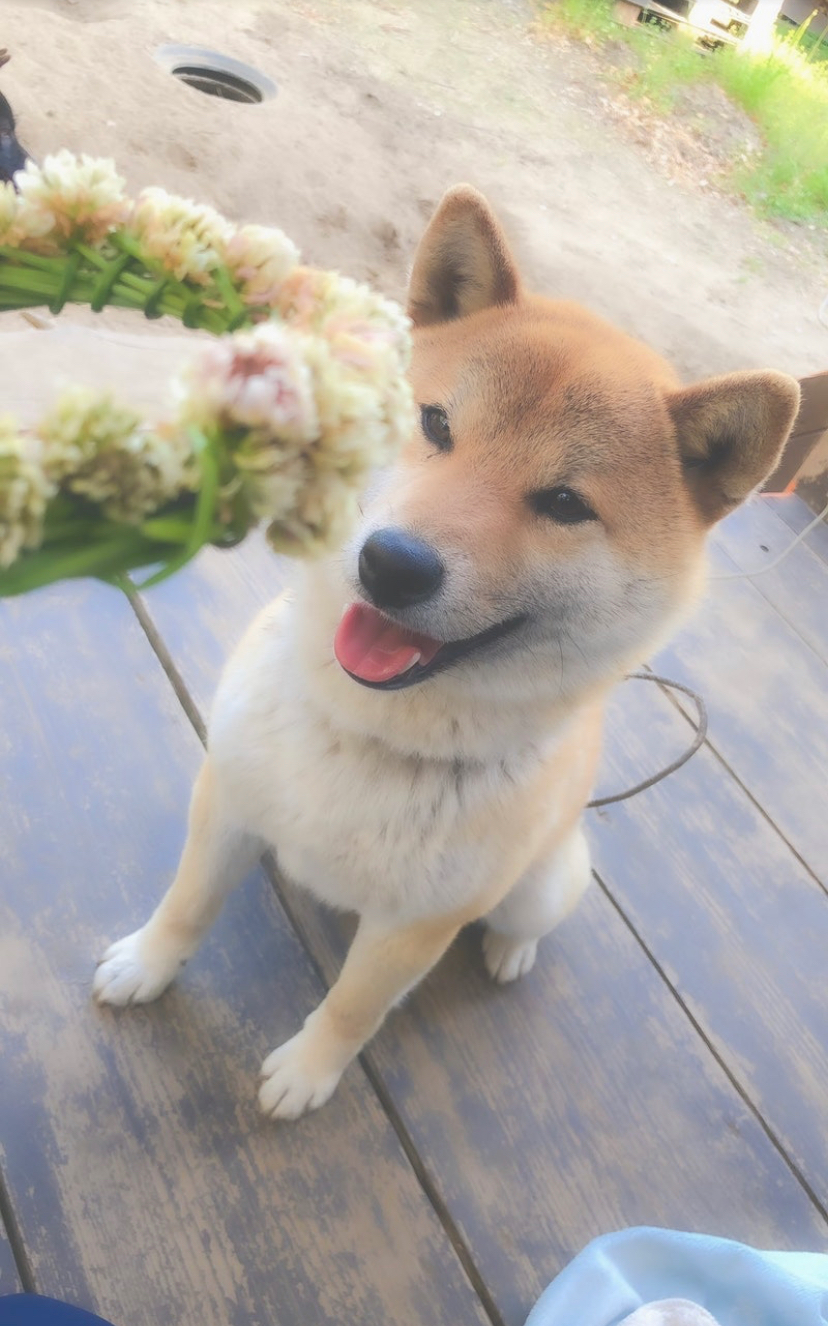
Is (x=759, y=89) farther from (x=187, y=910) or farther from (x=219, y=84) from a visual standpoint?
(x=187, y=910)

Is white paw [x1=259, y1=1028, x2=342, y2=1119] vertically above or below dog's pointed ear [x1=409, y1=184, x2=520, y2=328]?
below

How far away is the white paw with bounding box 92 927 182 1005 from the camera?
1231mm

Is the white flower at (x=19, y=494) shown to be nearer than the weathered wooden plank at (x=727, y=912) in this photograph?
Yes

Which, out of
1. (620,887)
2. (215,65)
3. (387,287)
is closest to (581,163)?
(215,65)

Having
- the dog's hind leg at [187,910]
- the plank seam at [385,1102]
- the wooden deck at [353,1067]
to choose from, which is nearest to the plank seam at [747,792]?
the wooden deck at [353,1067]

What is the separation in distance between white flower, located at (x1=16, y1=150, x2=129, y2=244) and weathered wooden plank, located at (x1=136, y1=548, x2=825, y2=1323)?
3.16 feet

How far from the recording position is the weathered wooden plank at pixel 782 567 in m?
2.23

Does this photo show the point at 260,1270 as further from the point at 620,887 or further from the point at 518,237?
the point at 518,237

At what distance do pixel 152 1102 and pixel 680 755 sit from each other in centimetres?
113

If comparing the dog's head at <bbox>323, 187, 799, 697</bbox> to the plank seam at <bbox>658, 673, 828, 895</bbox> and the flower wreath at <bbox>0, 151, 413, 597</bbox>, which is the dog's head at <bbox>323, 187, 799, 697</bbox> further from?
the plank seam at <bbox>658, 673, 828, 895</bbox>

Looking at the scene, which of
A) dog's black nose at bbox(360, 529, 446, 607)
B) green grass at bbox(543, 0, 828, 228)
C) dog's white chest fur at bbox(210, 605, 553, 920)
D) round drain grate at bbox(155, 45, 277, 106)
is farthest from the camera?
green grass at bbox(543, 0, 828, 228)

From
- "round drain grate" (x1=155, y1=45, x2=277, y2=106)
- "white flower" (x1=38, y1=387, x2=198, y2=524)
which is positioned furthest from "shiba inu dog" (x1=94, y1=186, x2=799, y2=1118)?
"round drain grate" (x1=155, y1=45, x2=277, y2=106)

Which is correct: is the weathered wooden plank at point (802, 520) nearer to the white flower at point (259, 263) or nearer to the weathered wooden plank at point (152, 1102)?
the weathered wooden plank at point (152, 1102)

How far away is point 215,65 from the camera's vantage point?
415 centimetres
